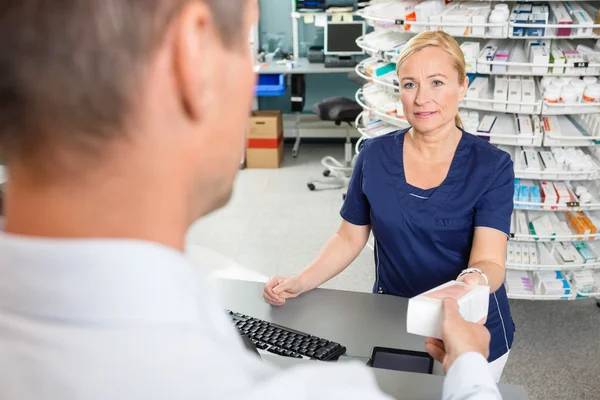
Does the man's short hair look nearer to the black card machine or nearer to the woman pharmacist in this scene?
the black card machine

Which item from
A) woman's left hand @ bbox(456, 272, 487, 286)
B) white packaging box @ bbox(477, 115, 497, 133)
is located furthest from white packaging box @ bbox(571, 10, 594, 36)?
woman's left hand @ bbox(456, 272, 487, 286)

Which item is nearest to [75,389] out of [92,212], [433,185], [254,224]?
[92,212]

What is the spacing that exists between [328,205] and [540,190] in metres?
2.32

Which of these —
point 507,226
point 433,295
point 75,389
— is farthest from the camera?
point 507,226

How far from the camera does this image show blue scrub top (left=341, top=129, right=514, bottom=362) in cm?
188

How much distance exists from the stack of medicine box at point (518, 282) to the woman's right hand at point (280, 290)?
173cm

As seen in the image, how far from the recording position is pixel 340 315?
5.69 ft

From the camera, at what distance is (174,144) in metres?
0.47

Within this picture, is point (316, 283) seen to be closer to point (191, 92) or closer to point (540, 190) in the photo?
point (191, 92)

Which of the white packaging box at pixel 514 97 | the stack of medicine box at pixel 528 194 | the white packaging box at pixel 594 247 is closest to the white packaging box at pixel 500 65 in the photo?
the white packaging box at pixel 514 97

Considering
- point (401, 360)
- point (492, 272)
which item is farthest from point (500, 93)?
point (401, 360)

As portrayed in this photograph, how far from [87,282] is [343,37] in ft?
19.8

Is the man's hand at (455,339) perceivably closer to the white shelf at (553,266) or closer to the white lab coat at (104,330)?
the white lab coat at (104,330)

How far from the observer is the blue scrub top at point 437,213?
1877mm
